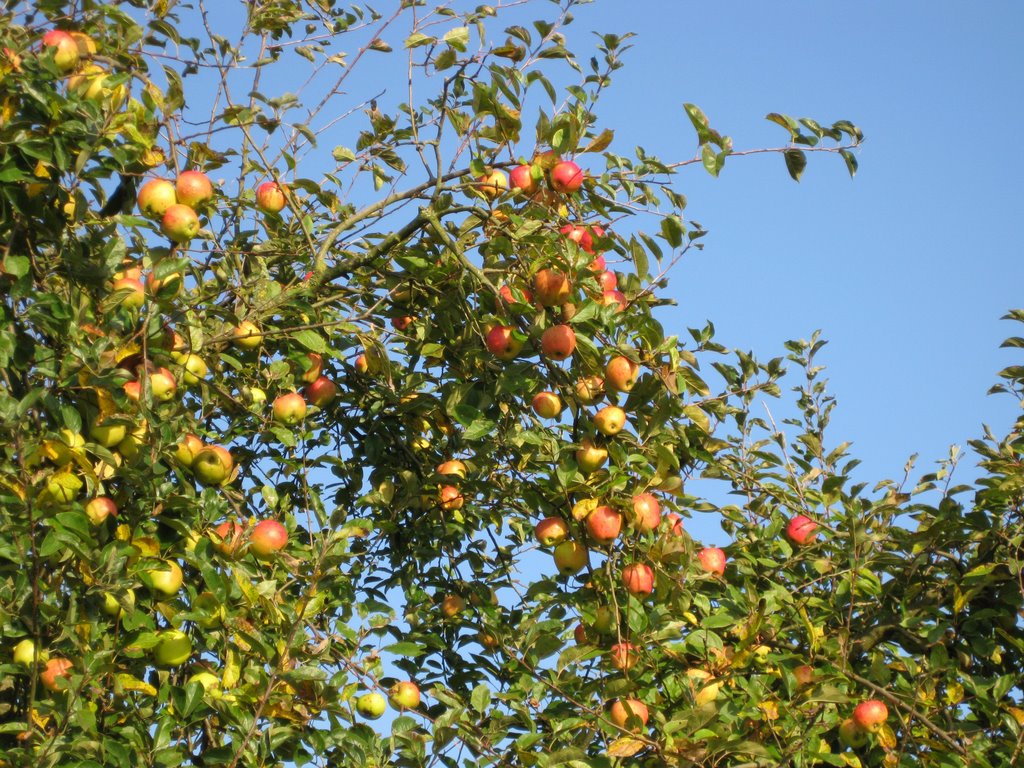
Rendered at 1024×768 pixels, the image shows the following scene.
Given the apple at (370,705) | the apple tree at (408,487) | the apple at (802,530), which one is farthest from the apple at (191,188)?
the apple at (802,530)

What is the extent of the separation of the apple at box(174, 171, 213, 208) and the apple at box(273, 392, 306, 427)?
71cm

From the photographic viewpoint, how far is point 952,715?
11.2ft

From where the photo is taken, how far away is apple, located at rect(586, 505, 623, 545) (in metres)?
3.05

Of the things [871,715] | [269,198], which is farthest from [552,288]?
[871,715]

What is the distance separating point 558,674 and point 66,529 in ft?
4.57

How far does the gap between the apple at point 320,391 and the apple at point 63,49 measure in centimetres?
130

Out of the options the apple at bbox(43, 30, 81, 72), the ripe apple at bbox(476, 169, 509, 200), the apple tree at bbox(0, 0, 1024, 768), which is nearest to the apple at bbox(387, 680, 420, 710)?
the apple tree at bbox(0, 0, 1024, 768)

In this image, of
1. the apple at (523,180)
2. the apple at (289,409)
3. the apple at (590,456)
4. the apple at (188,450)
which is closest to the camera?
the apple at (188,450)

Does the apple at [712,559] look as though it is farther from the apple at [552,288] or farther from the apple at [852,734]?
the apple at [552,288]

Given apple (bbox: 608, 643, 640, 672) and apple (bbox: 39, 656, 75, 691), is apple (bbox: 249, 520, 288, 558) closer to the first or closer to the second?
apple (bbox: 39, 656, 75, 691)

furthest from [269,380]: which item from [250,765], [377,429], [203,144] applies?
[250,765]

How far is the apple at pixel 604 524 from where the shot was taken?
305 centimetres

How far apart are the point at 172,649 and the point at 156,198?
4.15ft

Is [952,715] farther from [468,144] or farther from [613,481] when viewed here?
[468,144]
